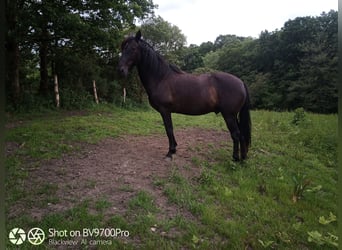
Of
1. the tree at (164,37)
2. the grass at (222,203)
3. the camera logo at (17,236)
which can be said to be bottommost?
the camera logo at (17,236)

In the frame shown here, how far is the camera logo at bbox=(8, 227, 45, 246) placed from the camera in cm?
206

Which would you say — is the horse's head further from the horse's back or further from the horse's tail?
the horse's tail

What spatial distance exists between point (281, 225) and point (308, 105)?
13003 millimetres

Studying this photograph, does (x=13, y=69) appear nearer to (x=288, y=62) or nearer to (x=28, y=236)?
(x=28, y=236)

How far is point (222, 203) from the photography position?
2809 mm

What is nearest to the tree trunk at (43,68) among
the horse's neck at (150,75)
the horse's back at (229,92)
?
the horse's neck at (150,75)

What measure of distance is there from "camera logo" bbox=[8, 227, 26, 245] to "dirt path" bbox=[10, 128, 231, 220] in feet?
0.80

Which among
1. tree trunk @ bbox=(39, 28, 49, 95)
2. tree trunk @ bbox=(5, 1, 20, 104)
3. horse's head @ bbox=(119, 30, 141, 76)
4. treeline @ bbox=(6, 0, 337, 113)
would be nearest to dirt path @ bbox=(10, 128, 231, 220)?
horse's head @ bbox=(119, 30, 141, 76)

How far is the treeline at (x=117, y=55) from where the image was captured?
6.28 metres

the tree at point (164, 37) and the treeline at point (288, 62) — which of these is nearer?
the treeline at point (288, 62)

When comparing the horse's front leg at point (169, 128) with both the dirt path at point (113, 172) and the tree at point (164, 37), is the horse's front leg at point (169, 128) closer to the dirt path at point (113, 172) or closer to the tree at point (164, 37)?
the dirt path at point (113, 172)

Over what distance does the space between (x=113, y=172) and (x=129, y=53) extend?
5.64ft

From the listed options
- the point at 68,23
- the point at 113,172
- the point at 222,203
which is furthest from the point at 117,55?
the point at 222,203

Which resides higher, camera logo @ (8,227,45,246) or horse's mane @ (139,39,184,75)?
horse's mane @ (139,39,184,75)
